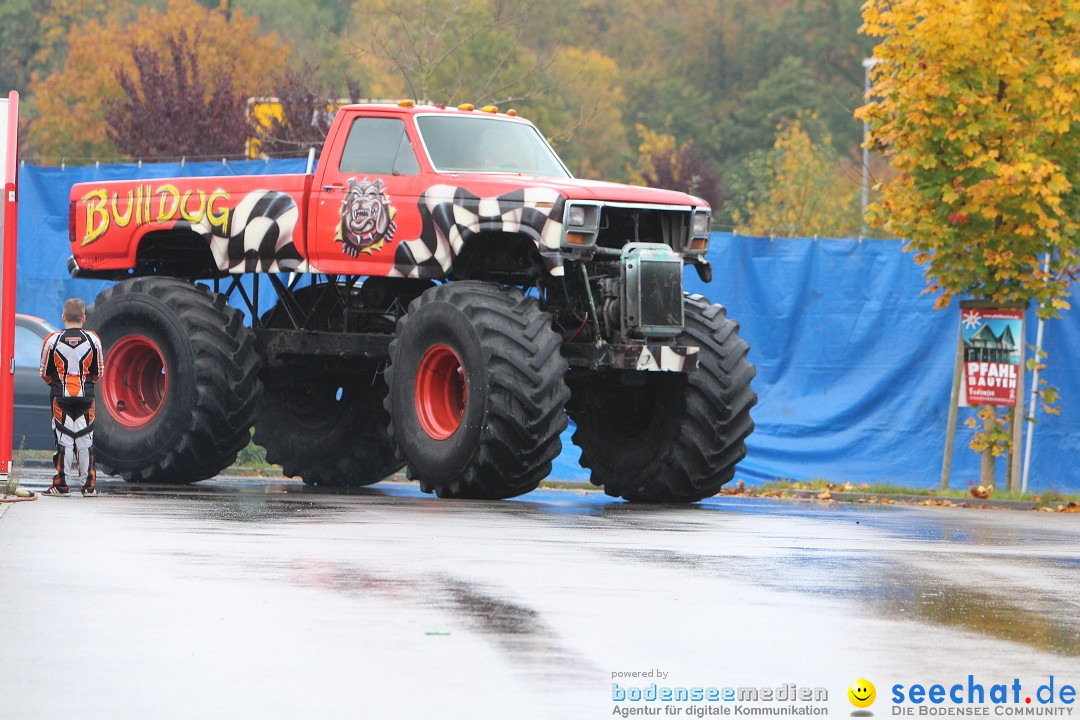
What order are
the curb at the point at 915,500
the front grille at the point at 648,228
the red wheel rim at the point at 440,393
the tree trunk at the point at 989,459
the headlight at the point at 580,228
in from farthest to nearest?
1. the tree trunk at the point at 989,459
2. the curb at the point at 915,500
3. the front grille at the point at 648,228
4. the red wheel rim at the point at 440,393
5. the headlight at the point at 580,228

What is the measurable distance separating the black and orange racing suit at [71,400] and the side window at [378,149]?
2.66 meters

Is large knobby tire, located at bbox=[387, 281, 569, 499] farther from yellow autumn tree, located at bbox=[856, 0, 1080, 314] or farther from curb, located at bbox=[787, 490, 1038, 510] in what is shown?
yellow autumn tree, located at bbox=[856, 0, 1080, 314]

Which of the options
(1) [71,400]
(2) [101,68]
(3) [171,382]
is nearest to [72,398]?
(1) [71,400]

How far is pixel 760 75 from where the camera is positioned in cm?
10306

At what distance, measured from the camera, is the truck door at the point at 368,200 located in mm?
16156

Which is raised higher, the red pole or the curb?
the red pole

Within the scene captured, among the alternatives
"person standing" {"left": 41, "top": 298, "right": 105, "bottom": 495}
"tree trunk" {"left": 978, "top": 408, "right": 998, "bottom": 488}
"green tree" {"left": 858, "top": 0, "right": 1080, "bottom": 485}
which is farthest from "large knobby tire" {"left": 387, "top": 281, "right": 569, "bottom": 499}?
"tree trunk" {"left": 978, "top": 408, "right": 998, "bottom": 488}

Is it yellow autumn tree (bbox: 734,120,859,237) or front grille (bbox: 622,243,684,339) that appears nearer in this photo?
front grille (bbox: 622,243,684,339)

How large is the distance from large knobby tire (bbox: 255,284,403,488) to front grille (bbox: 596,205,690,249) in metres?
3.40

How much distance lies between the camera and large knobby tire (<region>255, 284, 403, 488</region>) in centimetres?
1864

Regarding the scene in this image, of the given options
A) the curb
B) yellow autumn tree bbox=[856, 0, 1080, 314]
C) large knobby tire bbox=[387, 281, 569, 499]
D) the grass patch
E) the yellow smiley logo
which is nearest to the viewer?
the yellow smiley logo

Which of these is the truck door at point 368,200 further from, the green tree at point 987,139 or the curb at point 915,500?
the curb at point 915,500

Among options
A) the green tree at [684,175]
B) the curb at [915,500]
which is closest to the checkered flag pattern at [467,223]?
the curb at [915,500]

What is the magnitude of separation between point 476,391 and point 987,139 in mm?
6723
